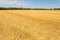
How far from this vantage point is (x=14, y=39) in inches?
374

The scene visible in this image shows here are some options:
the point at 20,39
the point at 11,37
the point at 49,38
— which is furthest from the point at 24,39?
the point at 49,38

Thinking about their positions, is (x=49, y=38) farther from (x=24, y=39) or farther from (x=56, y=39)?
(x=24, y=39)

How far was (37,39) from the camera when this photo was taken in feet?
31.6

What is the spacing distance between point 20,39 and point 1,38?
1.19 meters

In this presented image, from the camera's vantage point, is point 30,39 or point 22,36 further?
point 22,36

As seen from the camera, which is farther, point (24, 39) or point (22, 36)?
point (22, 36)

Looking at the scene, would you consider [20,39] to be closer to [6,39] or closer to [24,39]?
[24,39]

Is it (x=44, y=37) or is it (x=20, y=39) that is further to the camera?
(x=44, y=37)

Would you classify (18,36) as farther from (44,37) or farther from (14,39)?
(44,37)

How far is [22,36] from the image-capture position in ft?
33.4

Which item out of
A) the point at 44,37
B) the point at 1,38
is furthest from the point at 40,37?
the point at 1,38

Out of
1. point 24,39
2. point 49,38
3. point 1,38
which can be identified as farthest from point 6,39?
point 49,38

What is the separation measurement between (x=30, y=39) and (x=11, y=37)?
1244 millimetres

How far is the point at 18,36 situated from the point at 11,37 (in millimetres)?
476
